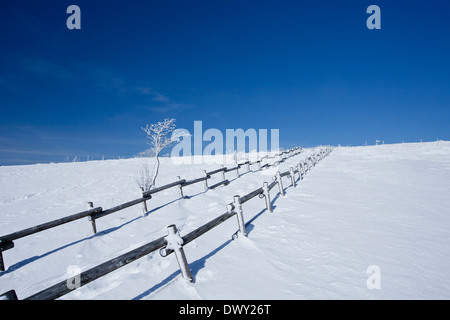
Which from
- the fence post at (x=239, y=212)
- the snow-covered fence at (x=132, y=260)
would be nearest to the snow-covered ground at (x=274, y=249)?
the fence post at (x=239, y=212)

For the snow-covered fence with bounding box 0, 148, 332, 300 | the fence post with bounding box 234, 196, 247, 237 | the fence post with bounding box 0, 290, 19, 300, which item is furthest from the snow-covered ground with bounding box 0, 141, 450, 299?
the fence post with bounding box 0, 290, 19, 300

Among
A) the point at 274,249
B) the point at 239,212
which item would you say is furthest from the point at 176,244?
the point at 274,249

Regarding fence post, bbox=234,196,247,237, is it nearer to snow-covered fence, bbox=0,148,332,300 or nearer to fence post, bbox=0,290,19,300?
snow-covered fence, bbox=0,148,332,300

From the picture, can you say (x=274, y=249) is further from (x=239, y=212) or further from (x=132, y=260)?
(x=132, y=260)

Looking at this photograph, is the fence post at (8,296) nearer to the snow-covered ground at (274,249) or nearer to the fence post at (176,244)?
the snow-covered ground at (274,249)

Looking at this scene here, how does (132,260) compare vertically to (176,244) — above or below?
below

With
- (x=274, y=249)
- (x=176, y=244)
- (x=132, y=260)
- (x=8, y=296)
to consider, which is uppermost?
(x=8, y=296)

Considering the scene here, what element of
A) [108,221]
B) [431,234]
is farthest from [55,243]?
[431,234]

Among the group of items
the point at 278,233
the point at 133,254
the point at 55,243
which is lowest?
the point at 55,243

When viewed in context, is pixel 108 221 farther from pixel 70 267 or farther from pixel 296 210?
pixel 296 210
